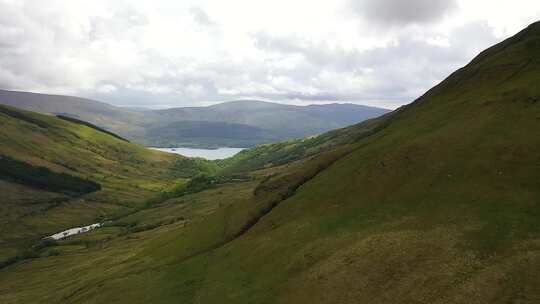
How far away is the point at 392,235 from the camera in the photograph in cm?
6103

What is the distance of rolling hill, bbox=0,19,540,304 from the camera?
5050cm

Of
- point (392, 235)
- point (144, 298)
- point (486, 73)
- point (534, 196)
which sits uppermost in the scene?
point (486, 73)

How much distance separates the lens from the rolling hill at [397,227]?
166ft

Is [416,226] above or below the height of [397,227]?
above

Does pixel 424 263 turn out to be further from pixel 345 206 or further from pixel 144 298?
pixel 144 298

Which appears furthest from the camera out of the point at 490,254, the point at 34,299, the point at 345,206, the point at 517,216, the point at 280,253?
the point at 34,299

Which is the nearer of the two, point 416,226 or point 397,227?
point 416,226

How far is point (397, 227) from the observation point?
6303 centimetres

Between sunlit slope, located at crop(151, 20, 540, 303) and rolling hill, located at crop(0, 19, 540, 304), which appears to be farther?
rolling hill, located at crop(0, 19, 540, 304)

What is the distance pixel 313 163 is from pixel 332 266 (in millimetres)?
52443

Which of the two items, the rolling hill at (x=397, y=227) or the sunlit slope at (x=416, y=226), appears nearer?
the sunlit slope at (x=416, y=226)

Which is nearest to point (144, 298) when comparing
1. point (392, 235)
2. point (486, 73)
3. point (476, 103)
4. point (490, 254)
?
point (392, 235)

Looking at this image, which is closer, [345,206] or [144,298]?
[345,206]

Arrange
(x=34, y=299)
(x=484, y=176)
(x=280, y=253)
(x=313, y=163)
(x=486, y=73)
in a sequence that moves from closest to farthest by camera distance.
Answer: (x=484, y=176), (x=280, y=253), (x=313, y=163), (x=486, y=73), (x=34, y=299)
